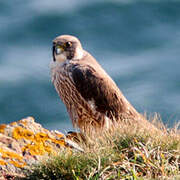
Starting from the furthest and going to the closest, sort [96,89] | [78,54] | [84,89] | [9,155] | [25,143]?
[78,54] → [96,89] → [84,89] → [25,143] → [9,155]

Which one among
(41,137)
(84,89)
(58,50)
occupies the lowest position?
(41,137)

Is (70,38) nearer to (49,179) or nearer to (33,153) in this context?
(33,153)

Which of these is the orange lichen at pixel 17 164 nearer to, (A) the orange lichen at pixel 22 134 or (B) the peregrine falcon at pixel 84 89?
(A) the orange lichen at pixel 22 134

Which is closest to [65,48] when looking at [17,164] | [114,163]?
[17,164]

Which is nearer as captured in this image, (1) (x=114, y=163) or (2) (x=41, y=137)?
(1) (x=114, y=163)

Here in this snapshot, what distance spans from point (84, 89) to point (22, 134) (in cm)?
181

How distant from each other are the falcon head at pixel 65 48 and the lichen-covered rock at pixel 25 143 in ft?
5.29

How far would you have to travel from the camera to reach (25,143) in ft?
19.3

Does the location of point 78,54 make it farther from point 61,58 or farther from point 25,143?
point 25,143

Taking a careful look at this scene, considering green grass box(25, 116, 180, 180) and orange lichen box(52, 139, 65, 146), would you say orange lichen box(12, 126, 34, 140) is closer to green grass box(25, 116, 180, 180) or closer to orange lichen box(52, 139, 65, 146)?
orange lichen box(52, 139, 65, 146)

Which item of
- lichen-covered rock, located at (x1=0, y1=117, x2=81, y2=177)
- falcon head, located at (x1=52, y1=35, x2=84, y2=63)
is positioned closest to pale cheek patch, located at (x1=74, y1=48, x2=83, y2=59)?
falcon head, located at (x1=52, y1=35, x2=84, y2=63)

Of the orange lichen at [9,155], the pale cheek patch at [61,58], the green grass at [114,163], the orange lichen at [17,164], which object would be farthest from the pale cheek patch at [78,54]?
the orange lichen at [17,164]

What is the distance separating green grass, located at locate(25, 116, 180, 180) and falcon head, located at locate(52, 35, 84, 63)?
8.27 ft

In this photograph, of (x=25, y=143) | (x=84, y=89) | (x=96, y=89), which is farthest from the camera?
(x=96, y=89)
